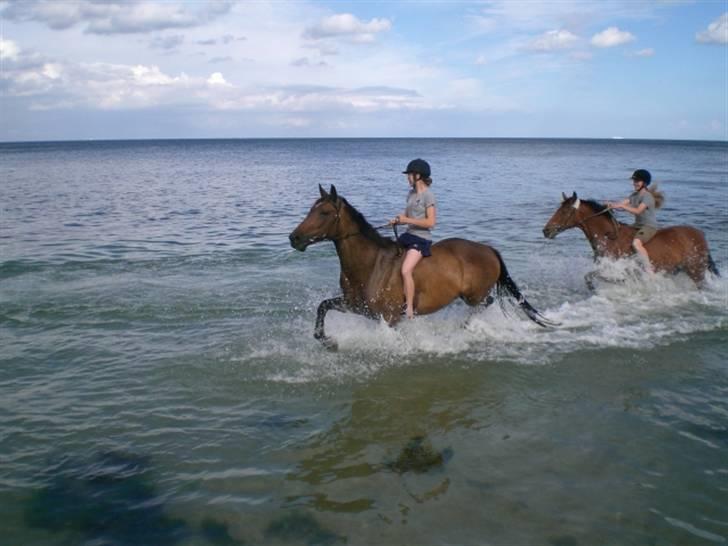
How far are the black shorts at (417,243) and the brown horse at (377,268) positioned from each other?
0.46 ft

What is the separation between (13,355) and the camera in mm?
8766

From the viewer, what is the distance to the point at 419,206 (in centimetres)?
843

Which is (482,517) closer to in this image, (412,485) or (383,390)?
(412,485)

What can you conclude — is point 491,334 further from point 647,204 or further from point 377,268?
point 647,204

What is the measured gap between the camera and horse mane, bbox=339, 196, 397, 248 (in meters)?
8.26

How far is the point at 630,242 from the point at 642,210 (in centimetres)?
68

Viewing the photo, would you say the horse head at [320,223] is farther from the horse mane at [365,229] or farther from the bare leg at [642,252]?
the bare leg at [642,252]

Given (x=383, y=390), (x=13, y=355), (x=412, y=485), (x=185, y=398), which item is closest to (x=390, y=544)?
(x=412, y=485)

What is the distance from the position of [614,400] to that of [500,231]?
14.3 m

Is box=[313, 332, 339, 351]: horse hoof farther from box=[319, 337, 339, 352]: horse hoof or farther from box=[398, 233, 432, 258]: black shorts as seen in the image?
box=[398, 233, 432, 258]: black shorts

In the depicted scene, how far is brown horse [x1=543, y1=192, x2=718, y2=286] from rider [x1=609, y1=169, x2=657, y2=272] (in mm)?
130

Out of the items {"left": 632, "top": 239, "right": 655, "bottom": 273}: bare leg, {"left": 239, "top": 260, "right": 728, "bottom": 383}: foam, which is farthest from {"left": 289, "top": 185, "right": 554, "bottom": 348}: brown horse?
{"left": 632, "top": 239, "right": 655, "bottom": 273}: bare leg

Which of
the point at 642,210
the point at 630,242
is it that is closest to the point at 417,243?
the point at 630,242

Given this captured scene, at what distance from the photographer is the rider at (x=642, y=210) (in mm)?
11836
